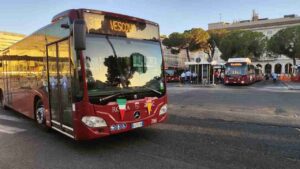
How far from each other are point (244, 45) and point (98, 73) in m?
50.7

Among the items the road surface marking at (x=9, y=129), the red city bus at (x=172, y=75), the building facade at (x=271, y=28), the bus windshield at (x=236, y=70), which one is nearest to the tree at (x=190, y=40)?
the red city bus at (x=172, y=75)

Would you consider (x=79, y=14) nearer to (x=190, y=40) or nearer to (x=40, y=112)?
(x=40, y=112)

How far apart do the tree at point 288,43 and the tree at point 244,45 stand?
16.5 ft

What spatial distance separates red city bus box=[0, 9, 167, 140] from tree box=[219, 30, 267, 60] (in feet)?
159

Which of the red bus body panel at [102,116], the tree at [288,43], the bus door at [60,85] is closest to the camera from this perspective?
the red bus body panel at [102,116]

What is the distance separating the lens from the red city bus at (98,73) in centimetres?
517

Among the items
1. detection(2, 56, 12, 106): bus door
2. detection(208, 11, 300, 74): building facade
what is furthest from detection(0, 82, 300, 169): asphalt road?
detection(208, 11, 300, 74): building facade

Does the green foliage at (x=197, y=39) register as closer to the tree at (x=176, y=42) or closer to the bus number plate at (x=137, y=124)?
the tree at (x=176, y=42)

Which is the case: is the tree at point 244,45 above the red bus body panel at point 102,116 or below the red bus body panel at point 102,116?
above

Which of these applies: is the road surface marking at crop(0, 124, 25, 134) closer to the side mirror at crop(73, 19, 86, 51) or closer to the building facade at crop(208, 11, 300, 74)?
the side mirror at crop(73, 19, 86, 51)

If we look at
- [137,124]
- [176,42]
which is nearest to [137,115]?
[137,124]

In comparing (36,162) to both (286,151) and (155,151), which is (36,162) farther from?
(286,151)

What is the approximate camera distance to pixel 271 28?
8369 cm

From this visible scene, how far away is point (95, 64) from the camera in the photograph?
17.3 feet
